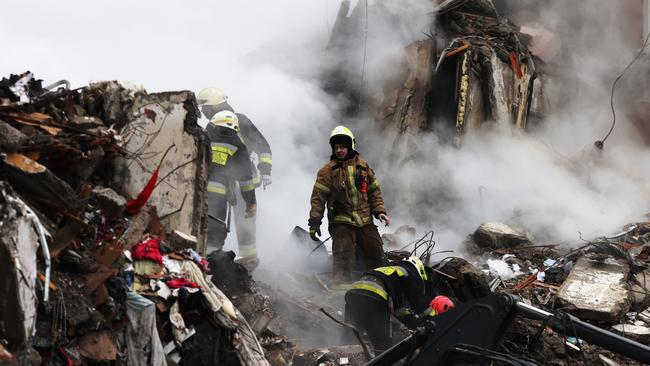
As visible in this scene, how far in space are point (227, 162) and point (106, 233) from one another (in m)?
3.12

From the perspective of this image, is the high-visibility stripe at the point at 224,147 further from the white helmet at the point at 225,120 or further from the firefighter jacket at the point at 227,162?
the white helmet at the point at 225,120

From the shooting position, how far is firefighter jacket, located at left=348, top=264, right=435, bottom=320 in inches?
185

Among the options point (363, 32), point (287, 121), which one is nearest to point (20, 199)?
point (287, 121)

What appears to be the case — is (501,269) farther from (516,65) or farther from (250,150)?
(516,65)

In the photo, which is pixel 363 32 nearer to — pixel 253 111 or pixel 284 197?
pixel 253 111

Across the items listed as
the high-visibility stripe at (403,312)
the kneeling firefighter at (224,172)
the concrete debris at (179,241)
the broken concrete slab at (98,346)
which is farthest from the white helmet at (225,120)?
the broken concrete slab at (98,346)

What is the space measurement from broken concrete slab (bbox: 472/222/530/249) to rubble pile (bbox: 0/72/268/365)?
501 cm

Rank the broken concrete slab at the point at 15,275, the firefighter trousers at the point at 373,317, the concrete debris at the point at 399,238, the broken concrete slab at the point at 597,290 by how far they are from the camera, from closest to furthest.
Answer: the broken concrete slab at the point at 15,275 → the firefighter trousers at the point at 373,317 → the broken concrete slab at the point at 597,290 → the concrete debris at the point at 399,238

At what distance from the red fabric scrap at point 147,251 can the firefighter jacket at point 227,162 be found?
262 centimetres

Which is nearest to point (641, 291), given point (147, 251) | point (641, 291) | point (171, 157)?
point (641, 291)

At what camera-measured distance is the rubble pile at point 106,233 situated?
2.80 meters

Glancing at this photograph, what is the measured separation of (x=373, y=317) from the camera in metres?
4.70

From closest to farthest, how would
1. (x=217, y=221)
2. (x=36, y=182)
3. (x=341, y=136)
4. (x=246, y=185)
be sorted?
(x=36, y=182) → (x=217, y=221) → (x=341, y=136) → (x=246, y=185)

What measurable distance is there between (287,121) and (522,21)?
6.53 m
